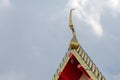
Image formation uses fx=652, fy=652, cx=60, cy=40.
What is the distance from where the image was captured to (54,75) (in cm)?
4397

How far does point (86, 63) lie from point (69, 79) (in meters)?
2.32

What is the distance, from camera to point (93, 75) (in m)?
41.2

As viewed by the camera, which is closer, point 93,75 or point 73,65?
point 93,75

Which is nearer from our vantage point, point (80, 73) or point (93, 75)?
point (93, 75)

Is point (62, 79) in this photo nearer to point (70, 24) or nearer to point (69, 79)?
point (69, 79)

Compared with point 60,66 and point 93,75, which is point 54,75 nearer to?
point 60,66

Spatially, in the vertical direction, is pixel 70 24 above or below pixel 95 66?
above

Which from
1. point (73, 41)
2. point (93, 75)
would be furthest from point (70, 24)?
point (93, 75)

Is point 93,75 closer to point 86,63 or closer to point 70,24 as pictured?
point 86,63

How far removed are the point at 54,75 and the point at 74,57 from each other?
6.48 ft

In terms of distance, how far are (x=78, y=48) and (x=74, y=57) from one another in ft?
2.15

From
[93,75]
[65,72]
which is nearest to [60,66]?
[65,72]

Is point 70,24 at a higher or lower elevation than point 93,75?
higher

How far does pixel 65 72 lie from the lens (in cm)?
4372
